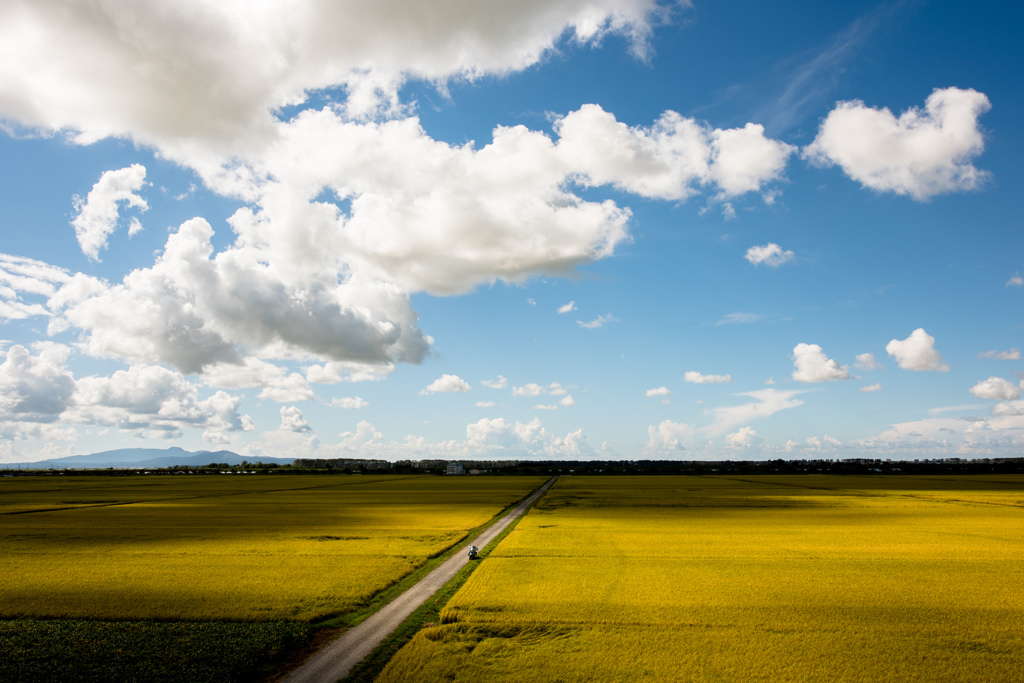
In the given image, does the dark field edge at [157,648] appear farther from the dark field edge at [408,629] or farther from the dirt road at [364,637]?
the dark field edge at [408,629]

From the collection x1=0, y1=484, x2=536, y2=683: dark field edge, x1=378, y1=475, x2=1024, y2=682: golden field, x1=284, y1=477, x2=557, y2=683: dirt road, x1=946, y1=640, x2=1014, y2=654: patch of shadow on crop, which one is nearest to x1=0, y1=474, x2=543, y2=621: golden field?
x1=0, y1=484, x2=536, y2=683: dark field edge

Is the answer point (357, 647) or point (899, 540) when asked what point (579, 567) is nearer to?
point (357, 647)

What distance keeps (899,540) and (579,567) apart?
76.2ft

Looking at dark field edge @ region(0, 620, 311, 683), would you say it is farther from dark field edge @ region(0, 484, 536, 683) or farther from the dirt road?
the dirt road

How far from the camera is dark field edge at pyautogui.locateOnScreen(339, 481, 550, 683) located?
14017 millimetres

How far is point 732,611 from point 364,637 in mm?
12197

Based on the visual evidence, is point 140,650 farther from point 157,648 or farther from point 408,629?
point 408,629

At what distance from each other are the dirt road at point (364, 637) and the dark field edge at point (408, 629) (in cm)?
22

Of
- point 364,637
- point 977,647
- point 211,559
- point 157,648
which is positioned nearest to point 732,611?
point 977,647

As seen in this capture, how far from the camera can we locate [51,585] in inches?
870

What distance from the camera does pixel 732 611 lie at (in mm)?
18234

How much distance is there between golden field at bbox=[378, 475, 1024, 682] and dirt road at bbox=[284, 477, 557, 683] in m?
1.39

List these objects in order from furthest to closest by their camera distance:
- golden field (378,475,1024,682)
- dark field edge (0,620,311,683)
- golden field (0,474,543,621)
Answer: golden field (0,474,543,621) < golden field (378,475,1024,682) < dark field edge (0,620,311,683)

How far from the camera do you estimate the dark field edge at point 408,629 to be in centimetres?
1402
